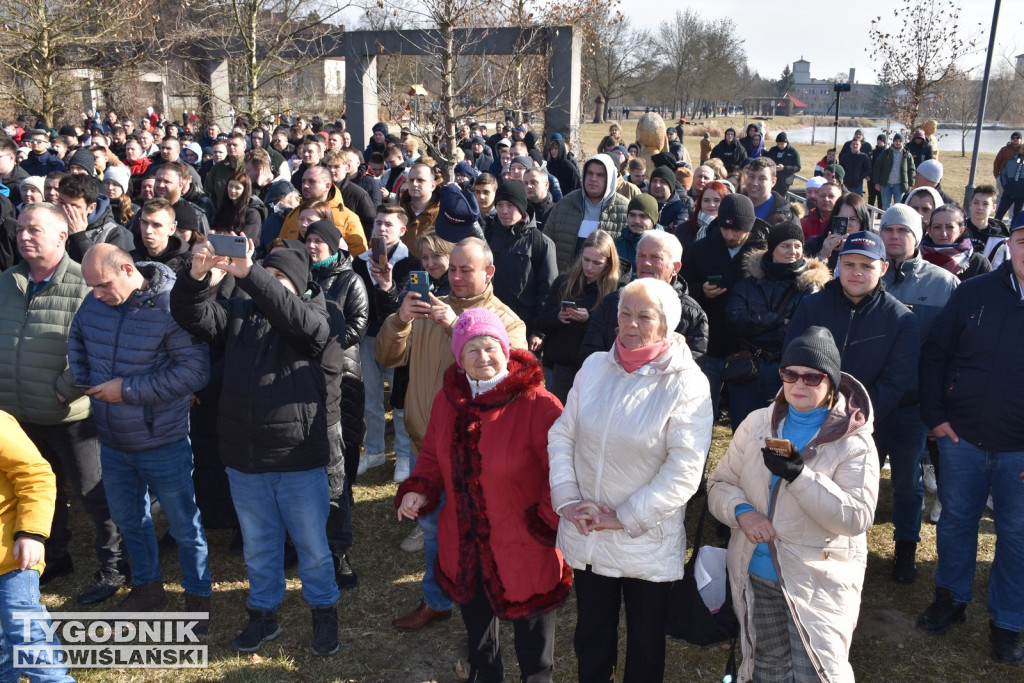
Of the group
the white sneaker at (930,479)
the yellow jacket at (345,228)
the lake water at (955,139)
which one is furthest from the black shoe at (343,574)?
the lake water at (955,139)

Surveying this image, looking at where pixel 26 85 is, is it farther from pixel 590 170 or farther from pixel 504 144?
pixel 590 170

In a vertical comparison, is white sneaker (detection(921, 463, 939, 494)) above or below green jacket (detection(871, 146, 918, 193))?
below

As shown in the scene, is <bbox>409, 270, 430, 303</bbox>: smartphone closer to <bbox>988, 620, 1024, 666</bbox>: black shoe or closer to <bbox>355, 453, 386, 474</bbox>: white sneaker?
<bbox>355, 453, 386, 474</bbox>: white sneaker

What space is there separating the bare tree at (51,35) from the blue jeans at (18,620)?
1627 centimetres

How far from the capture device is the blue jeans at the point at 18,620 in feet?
10.5

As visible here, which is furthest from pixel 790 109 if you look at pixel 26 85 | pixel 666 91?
pixel 26 85

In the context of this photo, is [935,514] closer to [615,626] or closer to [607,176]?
[615,626]

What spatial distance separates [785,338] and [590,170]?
2.76 m

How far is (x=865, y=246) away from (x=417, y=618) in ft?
9.69

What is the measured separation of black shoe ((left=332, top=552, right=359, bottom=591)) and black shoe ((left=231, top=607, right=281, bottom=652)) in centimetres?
54

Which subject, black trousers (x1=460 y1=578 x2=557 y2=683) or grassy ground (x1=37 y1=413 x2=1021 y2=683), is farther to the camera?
grassy ground (x1=37 y1=413 x2=1021 y2=683)

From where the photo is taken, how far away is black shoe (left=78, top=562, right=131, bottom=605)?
4.51m

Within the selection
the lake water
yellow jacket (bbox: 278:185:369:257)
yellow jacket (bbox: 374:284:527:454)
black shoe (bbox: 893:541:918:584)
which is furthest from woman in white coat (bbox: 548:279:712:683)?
the lake water

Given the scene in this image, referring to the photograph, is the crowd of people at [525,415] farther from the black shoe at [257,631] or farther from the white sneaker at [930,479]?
the white sneaker at [930,479]
